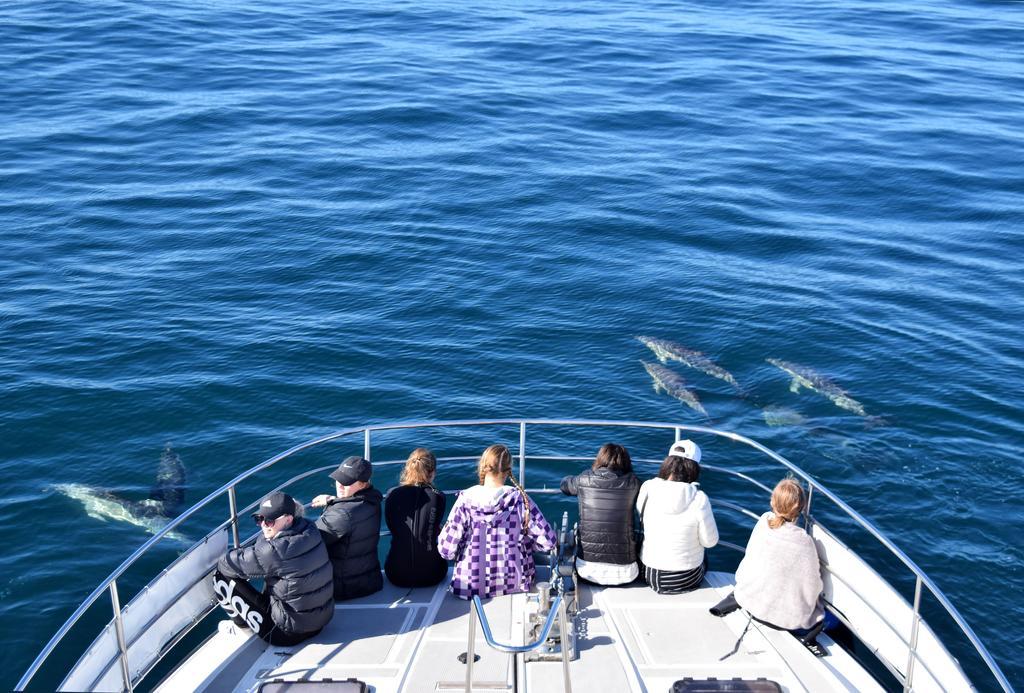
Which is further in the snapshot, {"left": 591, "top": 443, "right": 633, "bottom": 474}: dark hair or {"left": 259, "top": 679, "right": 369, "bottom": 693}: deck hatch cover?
{"left": 591, "top": 443, "right": 633, "bottom": 474}: dark hair

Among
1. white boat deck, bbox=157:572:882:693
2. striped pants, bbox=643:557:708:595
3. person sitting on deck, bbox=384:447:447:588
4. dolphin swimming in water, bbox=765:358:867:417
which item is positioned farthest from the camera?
dolphin swimming in water, bbox=765:358:867:417

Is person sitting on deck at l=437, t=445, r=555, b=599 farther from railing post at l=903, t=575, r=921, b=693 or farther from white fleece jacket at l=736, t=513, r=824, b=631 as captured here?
railing post at l=903, t=575, r=921, b=693

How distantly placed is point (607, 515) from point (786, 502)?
5.26 feet

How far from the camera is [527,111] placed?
115 ft

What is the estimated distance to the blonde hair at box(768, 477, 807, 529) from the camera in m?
8.56

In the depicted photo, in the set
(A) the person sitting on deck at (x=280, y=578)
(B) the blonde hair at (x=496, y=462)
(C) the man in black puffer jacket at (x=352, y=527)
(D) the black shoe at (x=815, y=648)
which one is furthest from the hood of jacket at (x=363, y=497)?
(D) the black shoe at (x=815, y=648)

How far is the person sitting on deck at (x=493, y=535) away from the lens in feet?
29.2

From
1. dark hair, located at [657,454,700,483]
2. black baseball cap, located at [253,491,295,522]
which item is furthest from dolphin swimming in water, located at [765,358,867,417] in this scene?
black baseball cap, located at [253,491,295,522]

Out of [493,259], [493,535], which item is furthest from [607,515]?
[493,259]

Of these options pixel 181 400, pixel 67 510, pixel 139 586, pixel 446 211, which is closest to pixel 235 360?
pixel 181 400

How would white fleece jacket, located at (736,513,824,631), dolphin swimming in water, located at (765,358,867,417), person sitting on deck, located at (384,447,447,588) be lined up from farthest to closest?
dolphin swimming in water, located at (765,358,867,417) → person sitting on deck, located at (384,447,447,588) → white fleece jacket, located at (736,513,824,631)

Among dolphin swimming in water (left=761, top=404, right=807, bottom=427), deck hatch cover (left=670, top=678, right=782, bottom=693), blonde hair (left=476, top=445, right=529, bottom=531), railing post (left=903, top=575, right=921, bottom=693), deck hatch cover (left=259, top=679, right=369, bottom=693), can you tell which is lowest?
dolphin swimming in water (left=761, top=404, right=807, bottom=427)

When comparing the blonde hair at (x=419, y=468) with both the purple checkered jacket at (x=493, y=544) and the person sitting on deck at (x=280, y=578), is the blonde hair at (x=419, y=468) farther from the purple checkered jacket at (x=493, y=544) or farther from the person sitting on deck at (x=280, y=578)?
the person sitting on deck at (x=280, y=578)

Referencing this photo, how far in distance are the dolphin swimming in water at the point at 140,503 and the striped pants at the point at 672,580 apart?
814cm
